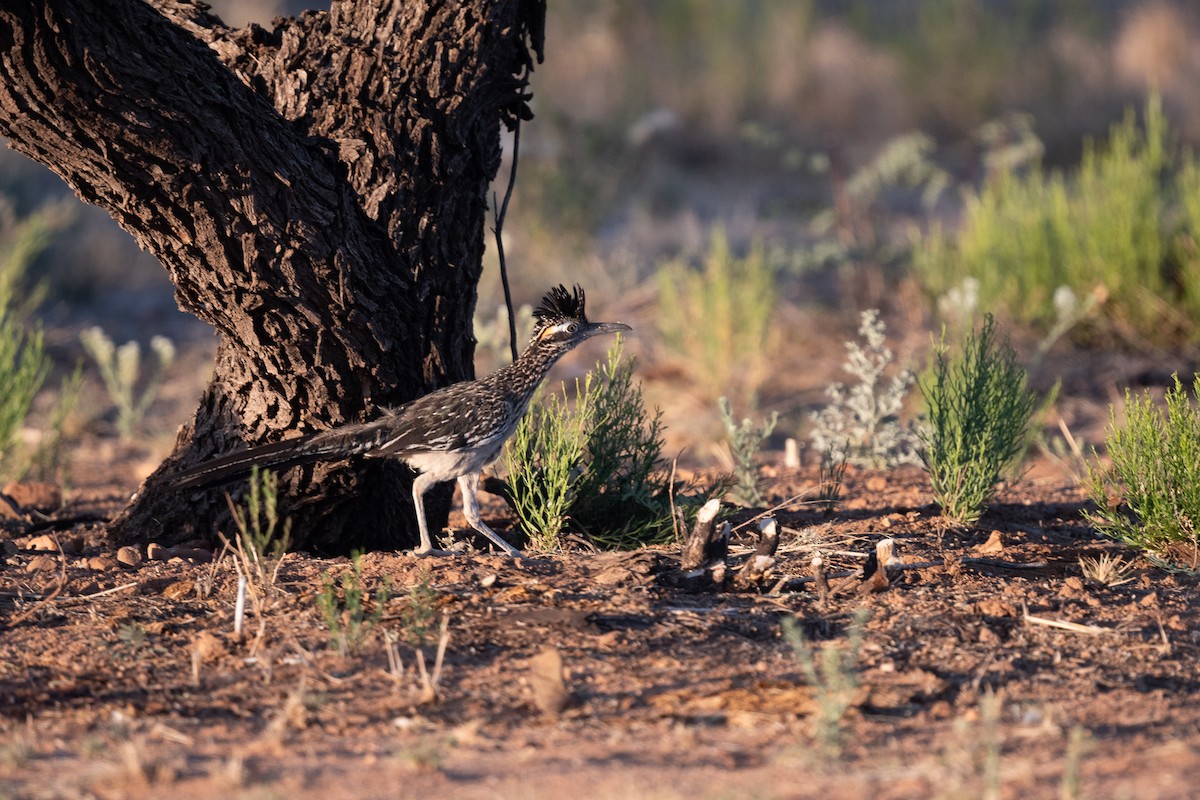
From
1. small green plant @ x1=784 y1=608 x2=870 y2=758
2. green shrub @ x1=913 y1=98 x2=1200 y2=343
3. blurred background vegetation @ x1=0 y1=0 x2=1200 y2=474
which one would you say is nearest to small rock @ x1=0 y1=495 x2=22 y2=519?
blurred background vegetation @ x1=0 y1=0 x2=1200 y2=474

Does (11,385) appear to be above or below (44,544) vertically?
above

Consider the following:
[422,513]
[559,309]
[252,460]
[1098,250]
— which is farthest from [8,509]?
[1098,250]

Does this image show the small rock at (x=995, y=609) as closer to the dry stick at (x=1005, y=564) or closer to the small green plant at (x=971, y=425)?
the dry stick at (x=1005, y=564)

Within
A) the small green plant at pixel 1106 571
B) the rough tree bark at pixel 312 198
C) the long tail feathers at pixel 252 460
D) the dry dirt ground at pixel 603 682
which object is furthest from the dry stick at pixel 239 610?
the small green plant at pixel 1106 571

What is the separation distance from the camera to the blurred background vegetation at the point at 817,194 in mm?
9773

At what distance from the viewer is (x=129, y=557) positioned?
4945 mm

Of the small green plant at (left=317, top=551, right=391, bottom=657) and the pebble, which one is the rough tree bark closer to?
the pebble

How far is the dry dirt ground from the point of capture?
3.20 m

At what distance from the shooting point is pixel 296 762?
3330 mm

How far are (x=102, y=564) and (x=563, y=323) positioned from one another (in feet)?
6.32

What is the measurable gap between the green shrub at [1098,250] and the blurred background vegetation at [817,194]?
0.02 meters

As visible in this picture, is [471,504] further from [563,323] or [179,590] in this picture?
[179,590]

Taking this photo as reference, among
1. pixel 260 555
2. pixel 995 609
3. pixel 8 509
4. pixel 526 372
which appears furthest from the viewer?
pixel 8 509

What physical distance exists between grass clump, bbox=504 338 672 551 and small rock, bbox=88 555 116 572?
1460mm
